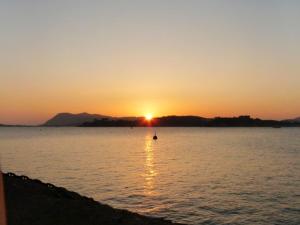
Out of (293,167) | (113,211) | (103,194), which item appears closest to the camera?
(113,211)

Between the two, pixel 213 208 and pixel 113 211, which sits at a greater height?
pixel 113 211

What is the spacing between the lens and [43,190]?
893 inches

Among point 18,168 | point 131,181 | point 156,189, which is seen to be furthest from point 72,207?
point 18,168

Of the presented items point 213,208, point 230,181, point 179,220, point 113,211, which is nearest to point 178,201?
point 213,208

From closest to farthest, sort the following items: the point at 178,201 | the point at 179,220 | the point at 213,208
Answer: the point at 179,220, the point at 213,208, the point at 178,201

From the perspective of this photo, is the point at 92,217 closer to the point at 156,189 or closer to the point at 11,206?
the point at 11,206

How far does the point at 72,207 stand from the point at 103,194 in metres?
20.9

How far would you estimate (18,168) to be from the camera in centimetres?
6353

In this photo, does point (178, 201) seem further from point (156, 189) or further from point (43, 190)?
point (43, 190)

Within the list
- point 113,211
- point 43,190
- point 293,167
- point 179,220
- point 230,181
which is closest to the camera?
point 113,211

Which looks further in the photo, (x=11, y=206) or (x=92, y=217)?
(x=11, y=206)

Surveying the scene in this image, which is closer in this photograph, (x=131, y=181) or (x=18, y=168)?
(x=131, y=181)

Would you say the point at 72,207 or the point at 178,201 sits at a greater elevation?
the point at 72,207

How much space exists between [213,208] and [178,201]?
13.0 feet
